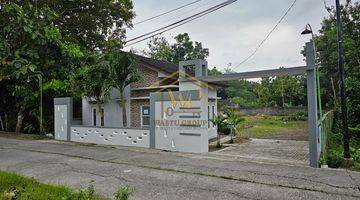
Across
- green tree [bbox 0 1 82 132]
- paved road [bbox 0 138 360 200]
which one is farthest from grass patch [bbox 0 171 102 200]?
green tree [bbox 0 1 82 132]

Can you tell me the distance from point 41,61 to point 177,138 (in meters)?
7.87

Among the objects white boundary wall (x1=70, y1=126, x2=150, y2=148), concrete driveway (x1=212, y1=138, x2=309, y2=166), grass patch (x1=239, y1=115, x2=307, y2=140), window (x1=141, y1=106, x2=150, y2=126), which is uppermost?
window (x1=141, y1=106, x2=150, y2=126)

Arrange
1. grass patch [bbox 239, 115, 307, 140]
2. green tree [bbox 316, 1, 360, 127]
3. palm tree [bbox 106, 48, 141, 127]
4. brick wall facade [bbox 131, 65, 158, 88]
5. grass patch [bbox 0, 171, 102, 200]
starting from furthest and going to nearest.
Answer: green tree [bbox 316, 1, 360, 127] → grass patch [bbox 239, 115, 307, 140] → brick wall facade [bbox 131, 65, 158, 88] → palm tree [bbox 106, 48, 141, 127] → grass patch [bbox 0, 171, 102, 200]

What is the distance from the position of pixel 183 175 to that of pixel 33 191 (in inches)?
146

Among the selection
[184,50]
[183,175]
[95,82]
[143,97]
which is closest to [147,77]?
[143,97]

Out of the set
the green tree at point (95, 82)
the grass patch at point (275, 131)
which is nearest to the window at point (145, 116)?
the green tree at point (95, 82)

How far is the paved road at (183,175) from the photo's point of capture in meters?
6.53

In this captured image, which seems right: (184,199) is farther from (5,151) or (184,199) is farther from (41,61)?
(5,151)

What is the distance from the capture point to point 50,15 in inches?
201

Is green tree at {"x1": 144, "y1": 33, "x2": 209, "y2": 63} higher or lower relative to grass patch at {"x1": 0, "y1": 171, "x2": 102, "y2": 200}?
higher

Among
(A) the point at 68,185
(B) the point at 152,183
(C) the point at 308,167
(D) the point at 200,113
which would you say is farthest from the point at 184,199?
(D) the point at 200,113

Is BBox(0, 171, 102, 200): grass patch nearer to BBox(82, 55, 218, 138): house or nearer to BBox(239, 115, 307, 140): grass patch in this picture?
BBox(82, 55, 218, 138): house

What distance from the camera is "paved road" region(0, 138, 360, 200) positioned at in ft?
21.4

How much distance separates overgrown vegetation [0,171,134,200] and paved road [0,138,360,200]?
0.75 metres
